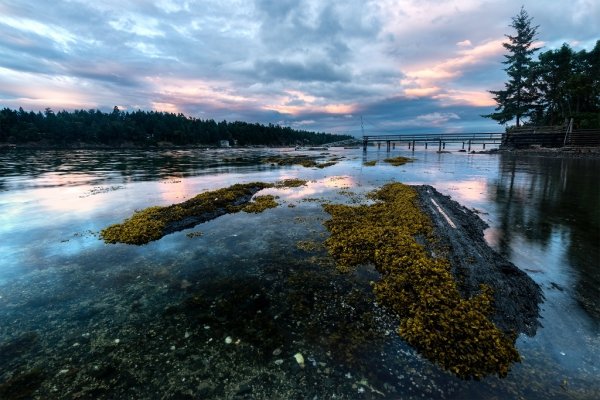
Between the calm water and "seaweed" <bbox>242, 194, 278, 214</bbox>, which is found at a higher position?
"seaweed" <bbox>242, 194, 278, 214</bbox>

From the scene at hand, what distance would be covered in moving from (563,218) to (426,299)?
11.6 meters

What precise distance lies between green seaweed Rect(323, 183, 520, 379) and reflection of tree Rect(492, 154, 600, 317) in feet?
8.97

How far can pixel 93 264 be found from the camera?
8773mm

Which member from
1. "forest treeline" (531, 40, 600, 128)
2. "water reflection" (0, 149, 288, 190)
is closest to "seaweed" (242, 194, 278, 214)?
"water reflection" (0, 149, 288, 190)

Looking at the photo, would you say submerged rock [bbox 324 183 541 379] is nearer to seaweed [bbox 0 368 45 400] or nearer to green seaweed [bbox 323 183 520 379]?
green seaweed [bbox 323 183 520 379]

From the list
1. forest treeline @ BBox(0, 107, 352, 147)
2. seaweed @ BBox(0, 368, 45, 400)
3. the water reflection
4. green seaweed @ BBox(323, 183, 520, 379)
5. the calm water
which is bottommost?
seaweed @ BBox(0, 368, 45, 400)

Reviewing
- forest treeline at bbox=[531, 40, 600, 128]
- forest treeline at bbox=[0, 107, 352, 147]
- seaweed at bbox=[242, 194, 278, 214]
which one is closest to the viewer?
seaweed at bbox=[242, 194, 278, 214]

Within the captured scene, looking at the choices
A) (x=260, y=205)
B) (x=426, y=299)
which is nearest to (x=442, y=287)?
(x=426, y=299)

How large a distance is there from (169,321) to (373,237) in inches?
268

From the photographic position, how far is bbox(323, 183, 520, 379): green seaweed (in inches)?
189

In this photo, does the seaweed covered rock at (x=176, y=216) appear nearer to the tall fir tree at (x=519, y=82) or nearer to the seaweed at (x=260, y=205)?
the seaweed at (x=260, y=205)

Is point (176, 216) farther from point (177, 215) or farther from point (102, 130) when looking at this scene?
point (102, 130)

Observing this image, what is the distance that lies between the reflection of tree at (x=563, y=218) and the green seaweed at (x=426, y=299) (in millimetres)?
2734

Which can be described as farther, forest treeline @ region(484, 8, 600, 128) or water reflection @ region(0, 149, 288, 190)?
forest treeline @ region(484, 8, 600, 128)
